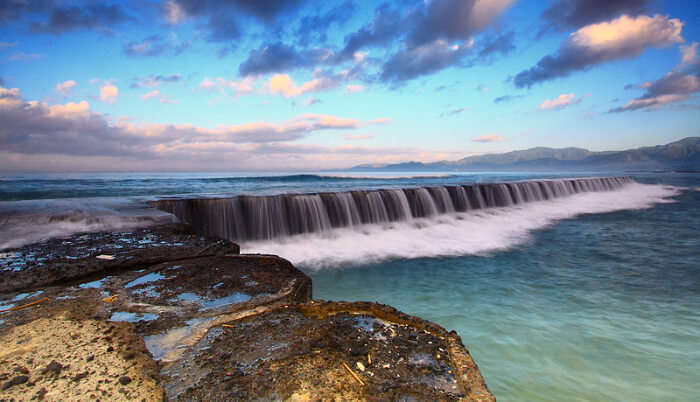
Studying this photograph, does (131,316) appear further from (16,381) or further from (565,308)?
(565,308)

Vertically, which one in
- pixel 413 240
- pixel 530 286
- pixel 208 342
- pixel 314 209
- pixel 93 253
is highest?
pixel 93 253

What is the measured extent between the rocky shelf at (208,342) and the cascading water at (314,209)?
496 cm

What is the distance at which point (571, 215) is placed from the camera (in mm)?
17672

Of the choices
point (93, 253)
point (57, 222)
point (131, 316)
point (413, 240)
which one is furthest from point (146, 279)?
point (413, 240)

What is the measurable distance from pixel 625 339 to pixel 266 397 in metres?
5.51

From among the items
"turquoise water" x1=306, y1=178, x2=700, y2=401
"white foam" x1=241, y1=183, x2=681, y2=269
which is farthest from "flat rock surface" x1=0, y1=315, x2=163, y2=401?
"white foam" x1=241, y1=183, x2=681, y2=269

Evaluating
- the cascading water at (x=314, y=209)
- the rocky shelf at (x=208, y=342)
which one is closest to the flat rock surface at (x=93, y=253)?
the rocky shelf at (x=208, y=342)

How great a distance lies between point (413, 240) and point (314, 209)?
12.7 feet

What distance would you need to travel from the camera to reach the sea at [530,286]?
3805 mm

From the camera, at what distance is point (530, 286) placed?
6824 mm

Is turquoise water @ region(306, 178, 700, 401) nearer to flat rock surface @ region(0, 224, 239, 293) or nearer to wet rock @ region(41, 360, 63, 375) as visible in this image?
flat rock surface @ region(0, 224, 239, 293)

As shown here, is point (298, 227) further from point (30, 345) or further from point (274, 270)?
point (30, 345)

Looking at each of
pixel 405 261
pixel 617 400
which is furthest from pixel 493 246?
pixel 617 400

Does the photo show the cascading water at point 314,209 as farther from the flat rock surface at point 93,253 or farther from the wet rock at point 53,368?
the wet rock at point 53,368
